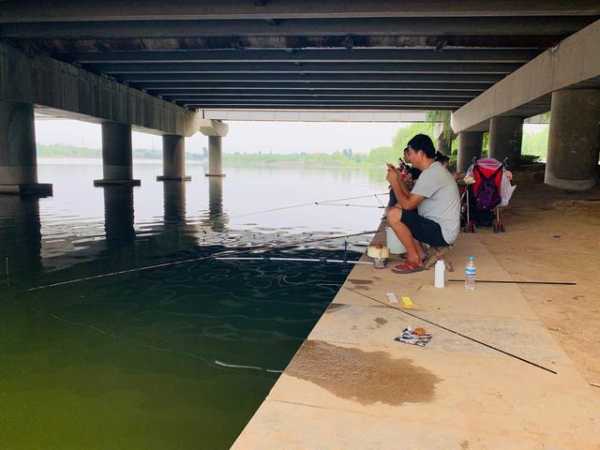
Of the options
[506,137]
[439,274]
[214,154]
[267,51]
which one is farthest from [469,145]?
[439,274]

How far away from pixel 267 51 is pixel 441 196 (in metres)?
15.4

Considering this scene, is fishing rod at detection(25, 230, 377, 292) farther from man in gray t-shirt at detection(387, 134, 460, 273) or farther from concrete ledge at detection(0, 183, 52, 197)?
concrete ledge at detection(0, 183, 52, 197)

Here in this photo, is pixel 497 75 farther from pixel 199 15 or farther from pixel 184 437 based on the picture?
pixel 184 437

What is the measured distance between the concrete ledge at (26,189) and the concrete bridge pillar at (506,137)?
826 inches

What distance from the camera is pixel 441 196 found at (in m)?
5.49

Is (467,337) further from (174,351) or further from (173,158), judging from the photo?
(173,158)

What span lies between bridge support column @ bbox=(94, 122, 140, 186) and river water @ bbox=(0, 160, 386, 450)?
2233cm

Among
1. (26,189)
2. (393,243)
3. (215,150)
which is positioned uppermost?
(215,150)

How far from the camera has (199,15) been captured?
14.3 metres

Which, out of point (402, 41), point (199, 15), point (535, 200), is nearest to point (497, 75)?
point (402, 41)

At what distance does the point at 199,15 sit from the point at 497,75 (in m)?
14.1

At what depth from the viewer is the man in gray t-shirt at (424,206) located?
17.7ft

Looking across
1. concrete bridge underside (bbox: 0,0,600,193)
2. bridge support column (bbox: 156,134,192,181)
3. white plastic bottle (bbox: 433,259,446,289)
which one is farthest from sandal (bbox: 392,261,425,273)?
bridge support column (bbox: 156,134,192,181)

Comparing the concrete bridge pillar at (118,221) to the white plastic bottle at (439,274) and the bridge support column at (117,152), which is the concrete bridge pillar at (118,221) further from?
the bridge support column at (117,152)
